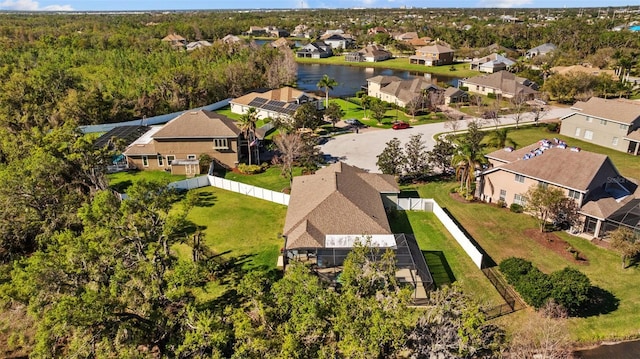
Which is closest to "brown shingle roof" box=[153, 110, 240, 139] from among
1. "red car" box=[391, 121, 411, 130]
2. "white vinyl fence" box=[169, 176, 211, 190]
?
"white vinyl fence" box=[169, 176, 211, 190]

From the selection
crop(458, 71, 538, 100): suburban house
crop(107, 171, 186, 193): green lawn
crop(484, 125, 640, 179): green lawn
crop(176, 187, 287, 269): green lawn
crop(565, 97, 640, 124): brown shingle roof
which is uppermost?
crop(565, 97, 640, 124): brown shingle roof

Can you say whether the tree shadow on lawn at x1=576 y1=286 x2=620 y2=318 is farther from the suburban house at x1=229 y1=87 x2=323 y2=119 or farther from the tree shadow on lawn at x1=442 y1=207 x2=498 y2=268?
the suburban house at x1=229 y1=87 x2=323 y2=119

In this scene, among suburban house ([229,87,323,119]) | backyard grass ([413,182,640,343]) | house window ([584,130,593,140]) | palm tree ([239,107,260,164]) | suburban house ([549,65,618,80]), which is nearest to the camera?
backyard grass ([413,182,640,343])

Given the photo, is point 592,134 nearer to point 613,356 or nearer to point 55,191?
point 613,356

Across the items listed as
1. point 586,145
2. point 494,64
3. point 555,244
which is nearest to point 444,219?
point 555,244

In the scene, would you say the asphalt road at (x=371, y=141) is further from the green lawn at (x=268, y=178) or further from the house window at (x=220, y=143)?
the house window at (x=220, y=143)

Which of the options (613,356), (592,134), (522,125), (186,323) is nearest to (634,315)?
(613,356)
